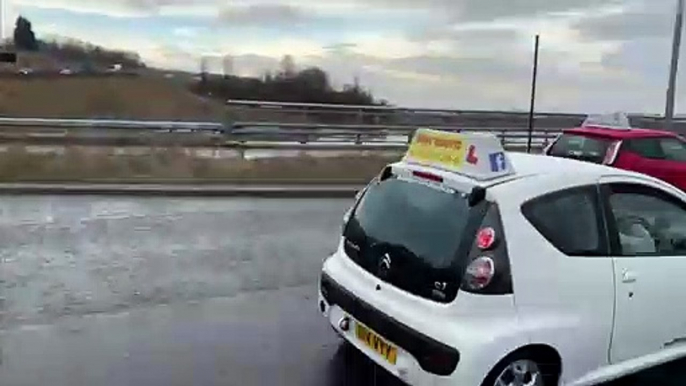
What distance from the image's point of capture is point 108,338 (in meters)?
6.02

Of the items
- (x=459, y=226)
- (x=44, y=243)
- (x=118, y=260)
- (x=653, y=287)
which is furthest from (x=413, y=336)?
(x=44, y=243)

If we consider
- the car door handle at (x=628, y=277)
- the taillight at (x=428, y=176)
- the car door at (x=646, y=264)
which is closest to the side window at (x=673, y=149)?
the car door at (x=646, y=264)

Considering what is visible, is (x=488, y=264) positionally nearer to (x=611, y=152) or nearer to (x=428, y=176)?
(x=428, y=176)

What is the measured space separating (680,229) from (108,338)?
4.23 meters

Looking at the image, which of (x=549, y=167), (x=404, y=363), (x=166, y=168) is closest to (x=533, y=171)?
(x=549, y=167)

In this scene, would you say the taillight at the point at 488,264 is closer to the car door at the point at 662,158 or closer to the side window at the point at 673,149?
the car door at the point at 662,158

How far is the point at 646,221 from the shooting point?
17.0 ft

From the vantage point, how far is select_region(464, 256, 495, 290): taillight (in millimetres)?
4391

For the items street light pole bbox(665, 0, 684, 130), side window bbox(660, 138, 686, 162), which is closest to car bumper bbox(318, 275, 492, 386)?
side window bbox(660, 138, 686, 162)

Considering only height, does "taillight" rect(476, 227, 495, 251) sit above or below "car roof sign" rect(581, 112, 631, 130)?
below

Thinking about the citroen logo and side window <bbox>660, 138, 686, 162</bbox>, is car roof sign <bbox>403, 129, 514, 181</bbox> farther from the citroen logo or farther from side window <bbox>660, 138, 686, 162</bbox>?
side window <bbox>660, 138, 686, 162</bbox>

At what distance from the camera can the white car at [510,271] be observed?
4.39m

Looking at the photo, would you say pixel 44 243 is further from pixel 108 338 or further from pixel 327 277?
pixel 327 277

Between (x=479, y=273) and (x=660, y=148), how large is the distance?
32.1ft
